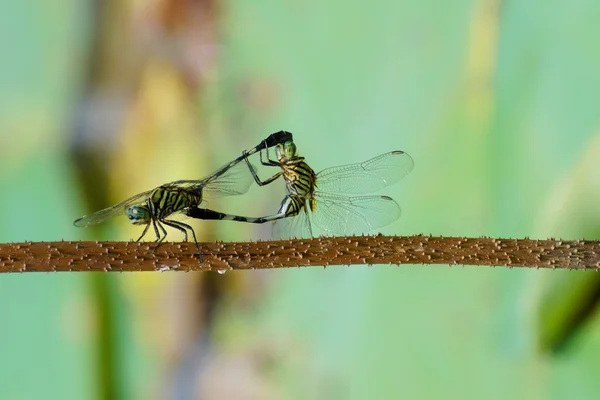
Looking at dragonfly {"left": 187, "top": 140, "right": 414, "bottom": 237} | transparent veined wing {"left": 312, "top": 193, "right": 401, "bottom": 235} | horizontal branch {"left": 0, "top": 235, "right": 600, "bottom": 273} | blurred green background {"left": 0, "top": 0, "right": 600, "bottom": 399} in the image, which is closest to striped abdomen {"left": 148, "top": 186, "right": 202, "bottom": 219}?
horizontal branch {"left": 0, "top": 235, "right": 600, "bottom": 273}

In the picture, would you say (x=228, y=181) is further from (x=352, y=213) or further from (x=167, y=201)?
(x=352, y=213)

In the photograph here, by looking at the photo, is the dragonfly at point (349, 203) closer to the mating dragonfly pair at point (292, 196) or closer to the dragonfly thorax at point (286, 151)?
Answer: the mating dragonfly pair at point (292, 196)

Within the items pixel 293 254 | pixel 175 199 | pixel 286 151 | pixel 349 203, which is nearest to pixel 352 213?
pixel 349 203

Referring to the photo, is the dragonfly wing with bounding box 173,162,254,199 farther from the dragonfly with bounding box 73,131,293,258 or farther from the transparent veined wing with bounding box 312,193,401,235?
the transparent veined wing with bounding box 312,193,401,235

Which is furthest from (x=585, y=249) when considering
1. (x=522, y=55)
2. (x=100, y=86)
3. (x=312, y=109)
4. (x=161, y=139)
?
(x=100, y=86)

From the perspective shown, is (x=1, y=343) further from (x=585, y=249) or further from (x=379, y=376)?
(x=585, y=249)

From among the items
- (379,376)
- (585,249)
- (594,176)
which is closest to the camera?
(585,249)
